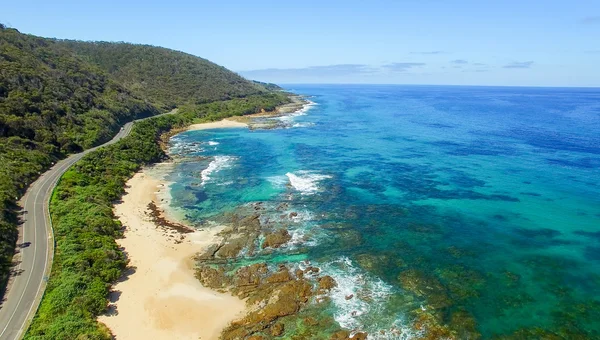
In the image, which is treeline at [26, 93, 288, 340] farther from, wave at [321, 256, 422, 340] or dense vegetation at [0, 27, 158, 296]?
wave at [321, 256, 422, 340]

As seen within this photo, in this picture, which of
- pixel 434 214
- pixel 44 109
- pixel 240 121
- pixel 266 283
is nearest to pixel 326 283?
pixel 266 283

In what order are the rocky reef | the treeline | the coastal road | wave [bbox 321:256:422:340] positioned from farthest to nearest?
the rocky reef, wave [bbox 321:256:422:340], the treeline, the coastal road

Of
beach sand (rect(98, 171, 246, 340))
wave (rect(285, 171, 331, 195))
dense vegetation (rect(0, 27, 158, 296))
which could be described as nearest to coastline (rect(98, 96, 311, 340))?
beach sand (rect(98, 171, 246, 340))

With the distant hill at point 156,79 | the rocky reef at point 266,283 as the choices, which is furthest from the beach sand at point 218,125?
the rocky reef at point 266,283

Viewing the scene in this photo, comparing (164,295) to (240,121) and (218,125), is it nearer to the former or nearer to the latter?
(218,125)

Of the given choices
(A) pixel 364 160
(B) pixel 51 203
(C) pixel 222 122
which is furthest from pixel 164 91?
(B) pixel 51 203
